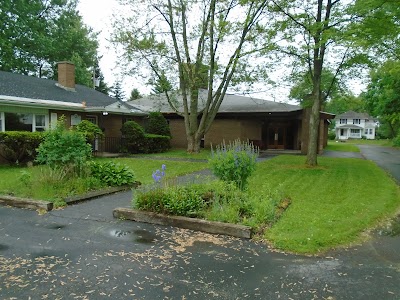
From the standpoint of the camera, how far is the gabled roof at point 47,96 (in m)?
14.4

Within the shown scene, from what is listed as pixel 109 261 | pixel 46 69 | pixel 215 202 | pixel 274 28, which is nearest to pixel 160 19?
pixel 274 28

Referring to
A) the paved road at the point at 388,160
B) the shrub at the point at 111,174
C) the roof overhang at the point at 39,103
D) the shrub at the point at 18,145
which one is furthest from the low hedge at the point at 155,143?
the paved road at the point at 388,160

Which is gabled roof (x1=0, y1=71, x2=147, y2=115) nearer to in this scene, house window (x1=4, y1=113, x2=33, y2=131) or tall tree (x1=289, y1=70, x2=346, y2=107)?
house window (x1=4, y1=113, x2=33, y2=131)

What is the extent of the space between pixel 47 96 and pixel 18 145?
4723mm

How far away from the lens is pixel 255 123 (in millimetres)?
23969

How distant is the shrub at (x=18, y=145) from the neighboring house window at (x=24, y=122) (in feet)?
5.94

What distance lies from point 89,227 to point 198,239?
1.95m

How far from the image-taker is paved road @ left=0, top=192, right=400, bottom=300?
3.29m

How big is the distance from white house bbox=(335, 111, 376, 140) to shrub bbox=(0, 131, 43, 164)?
63.3m

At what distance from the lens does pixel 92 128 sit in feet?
52.1

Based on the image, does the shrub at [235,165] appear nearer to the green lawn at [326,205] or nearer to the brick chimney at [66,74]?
the green lawn at [326,205]

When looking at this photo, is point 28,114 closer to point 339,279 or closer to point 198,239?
point 198,239

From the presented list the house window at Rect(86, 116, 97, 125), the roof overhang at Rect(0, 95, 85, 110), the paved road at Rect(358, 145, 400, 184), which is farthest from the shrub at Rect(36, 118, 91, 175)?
the house window at Rect(86, 116, 97, 125)

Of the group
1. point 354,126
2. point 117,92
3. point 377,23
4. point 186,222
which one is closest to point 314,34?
point 377,23
